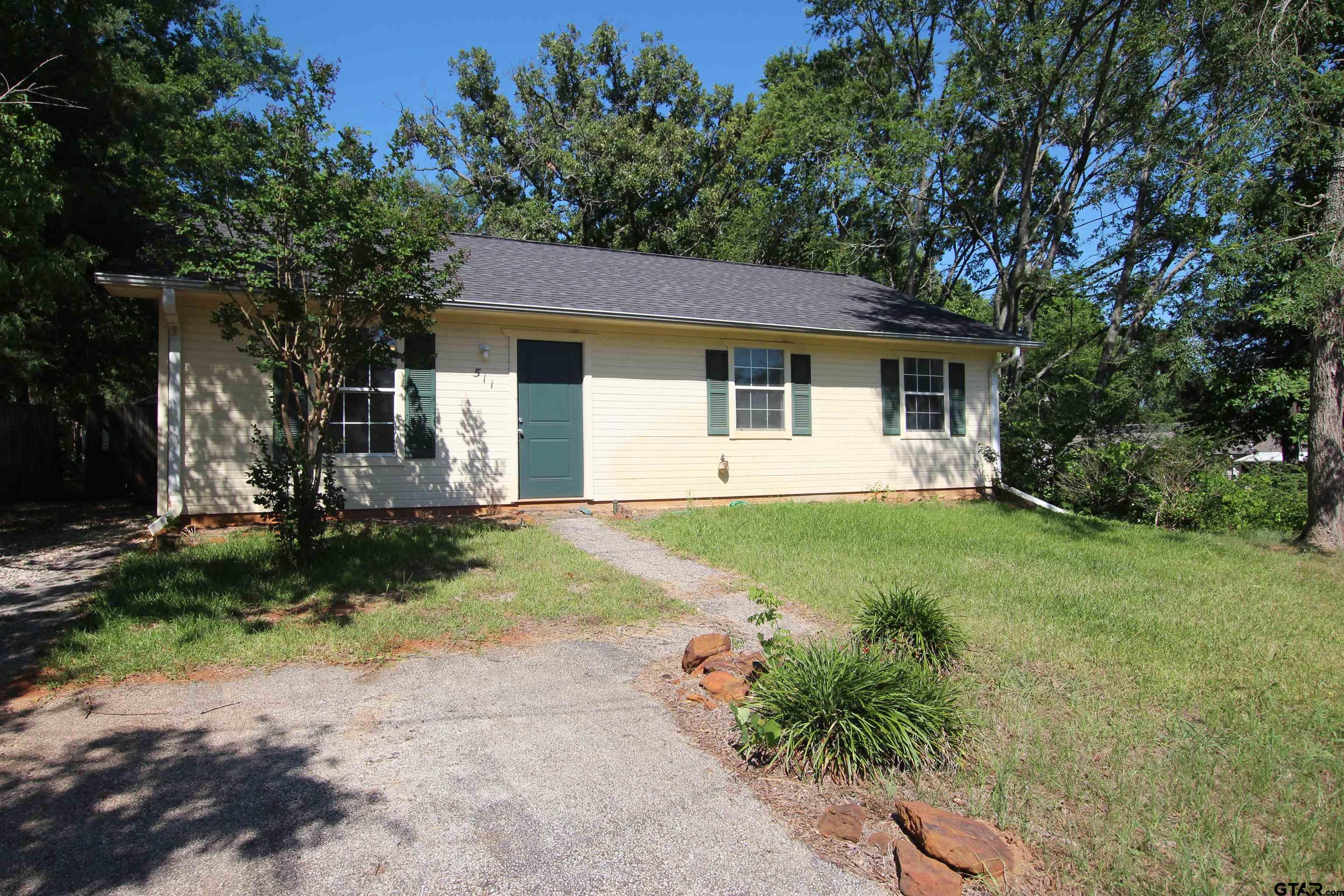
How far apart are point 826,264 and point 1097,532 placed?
14102 millimetres

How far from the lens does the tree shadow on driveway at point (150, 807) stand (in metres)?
2.49

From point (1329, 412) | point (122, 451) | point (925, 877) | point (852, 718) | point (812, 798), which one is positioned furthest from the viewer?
point (122, 451)

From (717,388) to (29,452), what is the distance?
39.2ft

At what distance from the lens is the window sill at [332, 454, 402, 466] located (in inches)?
367

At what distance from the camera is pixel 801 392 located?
12031 millimetres

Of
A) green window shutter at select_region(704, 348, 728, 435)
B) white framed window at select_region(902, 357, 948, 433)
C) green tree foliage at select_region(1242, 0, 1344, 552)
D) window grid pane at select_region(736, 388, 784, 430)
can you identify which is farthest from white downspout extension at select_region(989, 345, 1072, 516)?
green window shutter at select_region(704, 348, 728, 435)

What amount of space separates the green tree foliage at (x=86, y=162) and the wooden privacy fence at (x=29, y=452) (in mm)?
738

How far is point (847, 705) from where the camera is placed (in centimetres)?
339

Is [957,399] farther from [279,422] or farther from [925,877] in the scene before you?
[925,877]

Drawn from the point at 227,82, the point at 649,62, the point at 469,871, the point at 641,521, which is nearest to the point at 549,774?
the point at 469,871

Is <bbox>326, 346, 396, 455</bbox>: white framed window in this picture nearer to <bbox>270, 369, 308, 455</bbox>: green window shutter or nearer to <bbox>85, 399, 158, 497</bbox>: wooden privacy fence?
<bbox>270, 369, 308, 455</bbox>: green window shutter

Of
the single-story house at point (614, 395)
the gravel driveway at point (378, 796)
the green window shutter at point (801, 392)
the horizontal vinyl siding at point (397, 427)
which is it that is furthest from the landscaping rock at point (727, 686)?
the green window shutter at point (801, 392)

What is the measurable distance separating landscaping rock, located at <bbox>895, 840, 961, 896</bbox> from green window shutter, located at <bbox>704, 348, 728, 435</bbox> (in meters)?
9.10

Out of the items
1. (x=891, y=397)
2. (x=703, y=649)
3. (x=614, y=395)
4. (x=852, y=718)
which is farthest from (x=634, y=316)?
(x=852, y=718)
